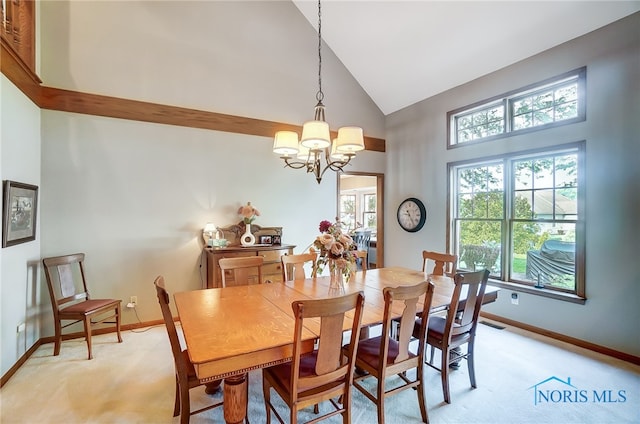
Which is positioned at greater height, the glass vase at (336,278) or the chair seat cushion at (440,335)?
the glass vase at (336,278)

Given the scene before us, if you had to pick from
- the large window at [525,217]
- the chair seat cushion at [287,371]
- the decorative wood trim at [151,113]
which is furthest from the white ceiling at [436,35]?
the chair seat cushion at [287,371]

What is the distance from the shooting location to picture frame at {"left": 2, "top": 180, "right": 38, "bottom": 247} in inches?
99.3

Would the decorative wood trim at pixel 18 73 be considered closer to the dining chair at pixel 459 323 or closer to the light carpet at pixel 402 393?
the light carpet at pixel 402 393

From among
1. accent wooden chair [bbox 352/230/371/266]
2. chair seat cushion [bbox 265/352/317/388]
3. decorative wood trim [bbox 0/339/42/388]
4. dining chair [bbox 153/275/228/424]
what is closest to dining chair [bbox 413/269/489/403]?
chair seat cushion [bbox 265/352/317/388]

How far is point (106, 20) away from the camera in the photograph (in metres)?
3.61

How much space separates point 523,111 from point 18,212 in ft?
18.7

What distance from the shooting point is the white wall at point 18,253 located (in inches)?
99.2

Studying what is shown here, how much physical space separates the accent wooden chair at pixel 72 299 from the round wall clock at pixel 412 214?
439cm

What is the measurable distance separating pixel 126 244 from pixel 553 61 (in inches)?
222

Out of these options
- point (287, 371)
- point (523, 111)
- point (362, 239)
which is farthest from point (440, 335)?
point (362, 239)

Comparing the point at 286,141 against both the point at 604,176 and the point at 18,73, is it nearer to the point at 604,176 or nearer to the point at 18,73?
the point at 18,73

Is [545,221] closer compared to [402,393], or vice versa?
[402,393]

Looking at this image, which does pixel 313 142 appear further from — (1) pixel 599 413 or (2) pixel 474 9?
(1) pixel 599 413

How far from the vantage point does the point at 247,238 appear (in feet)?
13.9
